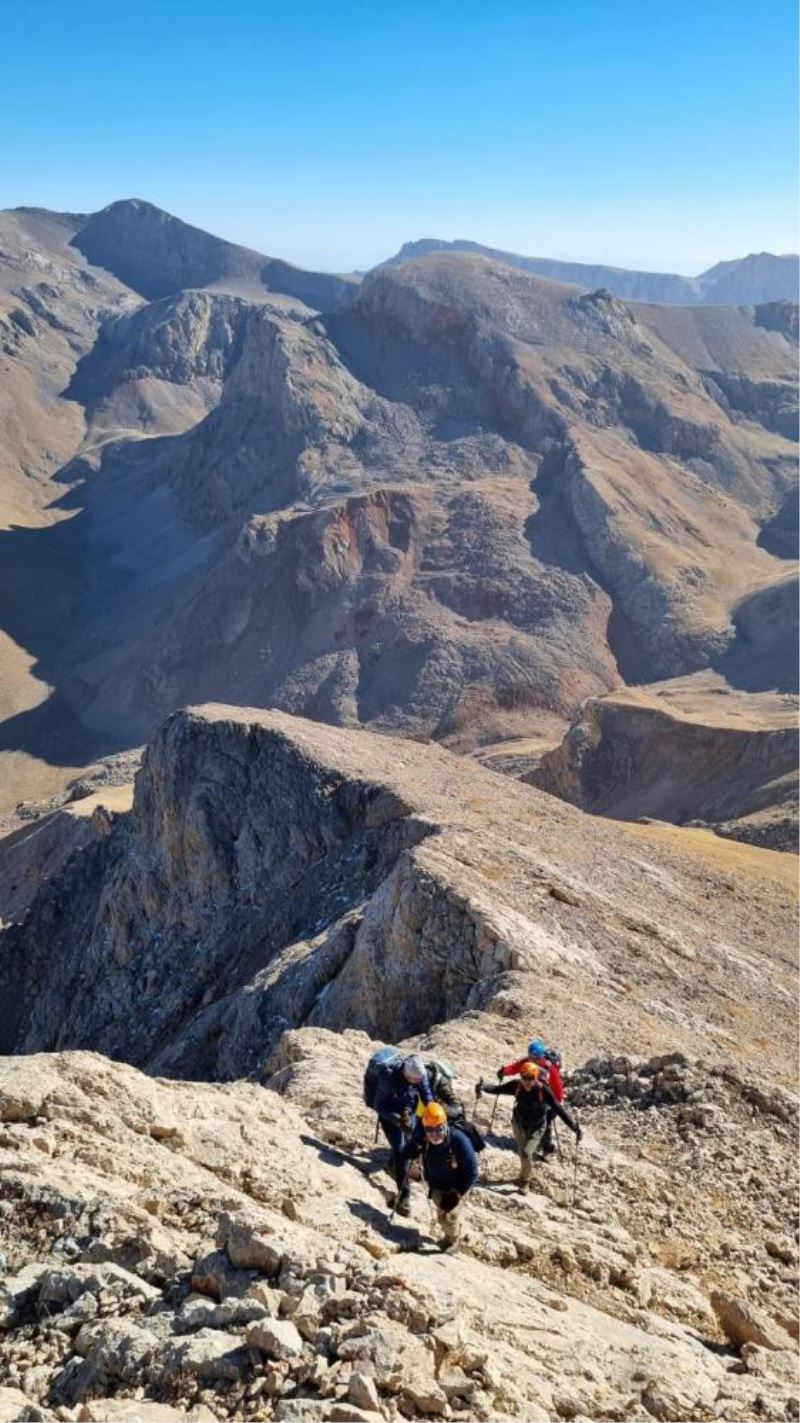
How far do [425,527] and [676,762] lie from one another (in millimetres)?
37064

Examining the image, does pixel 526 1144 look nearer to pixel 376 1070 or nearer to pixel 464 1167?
pixel 376 1070

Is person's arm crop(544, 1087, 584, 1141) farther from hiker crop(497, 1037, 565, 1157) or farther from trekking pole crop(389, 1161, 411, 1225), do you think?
trekking pole crop(389, 1161, 411, 1225)

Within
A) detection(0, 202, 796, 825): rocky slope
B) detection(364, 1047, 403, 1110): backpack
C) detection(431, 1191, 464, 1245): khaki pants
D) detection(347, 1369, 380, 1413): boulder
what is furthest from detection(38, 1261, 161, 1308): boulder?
detection(0, 202, 796, 825): rocky slope

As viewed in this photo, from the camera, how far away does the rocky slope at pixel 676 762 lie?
4744cm

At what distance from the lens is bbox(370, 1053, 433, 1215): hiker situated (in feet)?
32.7

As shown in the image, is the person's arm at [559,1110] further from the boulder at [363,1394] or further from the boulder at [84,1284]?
the boulder at [363,1394]

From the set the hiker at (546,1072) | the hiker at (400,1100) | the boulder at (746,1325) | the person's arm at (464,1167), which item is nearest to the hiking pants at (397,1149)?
the hiker at (400,1100)

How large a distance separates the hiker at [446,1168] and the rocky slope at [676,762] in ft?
115

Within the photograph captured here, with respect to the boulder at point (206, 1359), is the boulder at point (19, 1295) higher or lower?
lower

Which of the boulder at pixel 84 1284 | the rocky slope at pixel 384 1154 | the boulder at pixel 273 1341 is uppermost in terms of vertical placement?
the boulder at pixel 273 1341

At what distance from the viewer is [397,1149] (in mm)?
10039

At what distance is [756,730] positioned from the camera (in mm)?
52312

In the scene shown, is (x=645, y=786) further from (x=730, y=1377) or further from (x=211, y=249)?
(x=211, y=249)

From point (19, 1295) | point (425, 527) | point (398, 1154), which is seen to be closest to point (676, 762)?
point (425, 527)
